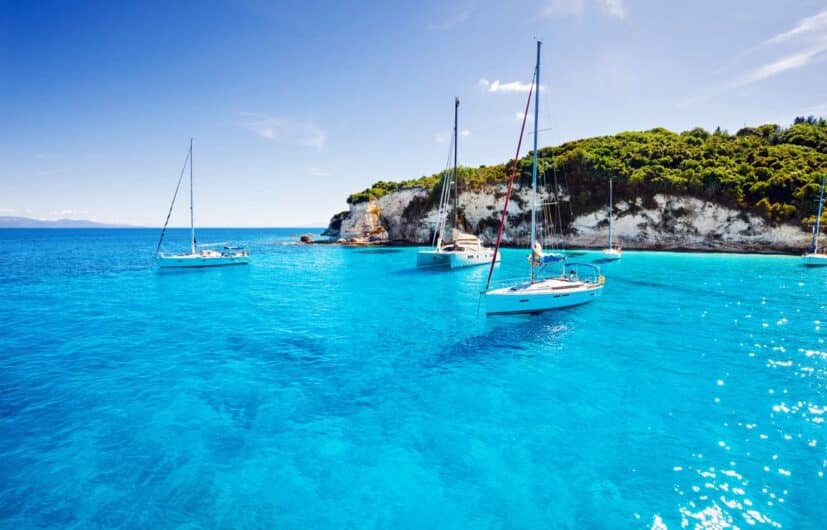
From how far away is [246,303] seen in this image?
25828 millimetres

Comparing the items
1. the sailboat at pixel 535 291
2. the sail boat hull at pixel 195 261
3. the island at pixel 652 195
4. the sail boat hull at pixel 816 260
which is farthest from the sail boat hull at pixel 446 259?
the sail boat hull at pixel 816 260

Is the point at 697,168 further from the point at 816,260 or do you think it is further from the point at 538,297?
the point at 538,297

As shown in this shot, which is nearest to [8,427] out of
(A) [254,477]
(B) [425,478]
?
(A) [254,477]

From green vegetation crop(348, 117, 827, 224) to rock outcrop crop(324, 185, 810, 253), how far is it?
1.74m

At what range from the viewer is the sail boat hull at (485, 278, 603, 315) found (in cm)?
1992

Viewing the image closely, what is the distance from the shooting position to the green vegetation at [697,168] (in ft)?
175

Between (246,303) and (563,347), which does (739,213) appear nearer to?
(563,347)

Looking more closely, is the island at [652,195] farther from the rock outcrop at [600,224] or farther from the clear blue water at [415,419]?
the clear blue water at [415,419]

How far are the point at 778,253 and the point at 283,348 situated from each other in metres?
69.9

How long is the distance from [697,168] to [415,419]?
72244 mm

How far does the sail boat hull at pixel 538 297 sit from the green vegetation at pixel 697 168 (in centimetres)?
2767

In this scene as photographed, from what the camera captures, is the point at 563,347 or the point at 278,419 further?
the point at 563,347

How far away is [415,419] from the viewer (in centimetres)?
1024

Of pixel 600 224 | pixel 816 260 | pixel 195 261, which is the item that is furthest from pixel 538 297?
pixel 600 224
